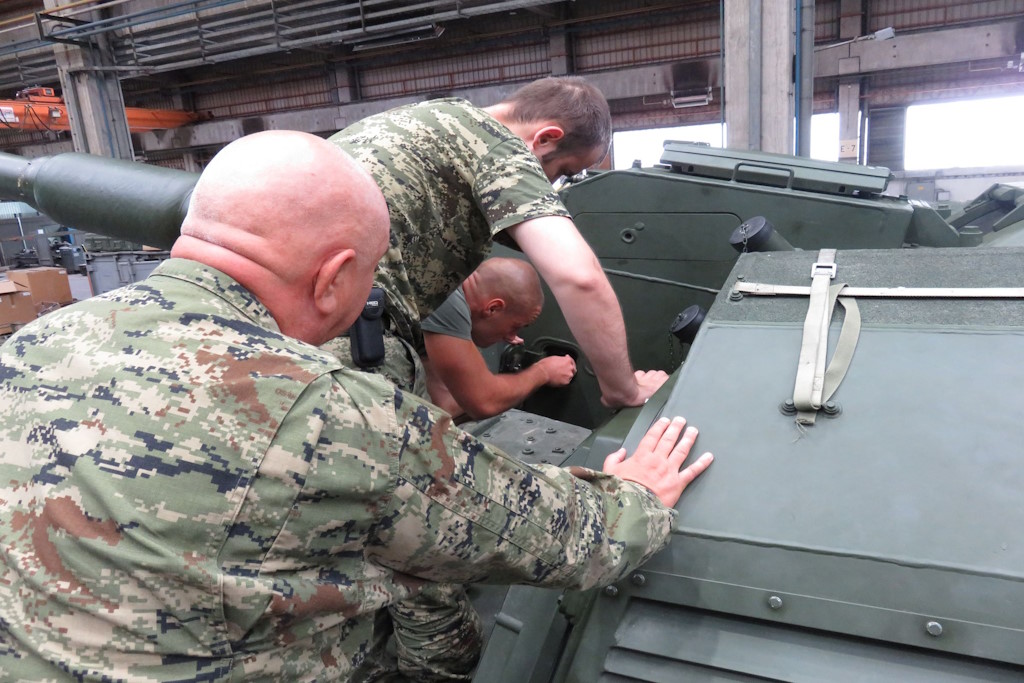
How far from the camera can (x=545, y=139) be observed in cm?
197

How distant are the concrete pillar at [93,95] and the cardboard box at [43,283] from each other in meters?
1.80

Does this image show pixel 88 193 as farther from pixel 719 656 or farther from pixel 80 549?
pixel 719 656

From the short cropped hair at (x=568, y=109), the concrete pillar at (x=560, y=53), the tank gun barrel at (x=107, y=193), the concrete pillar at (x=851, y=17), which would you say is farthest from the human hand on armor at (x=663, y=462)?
the concrete pillar at (x=560, y=53)

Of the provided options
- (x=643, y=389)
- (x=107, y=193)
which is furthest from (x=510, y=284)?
(x=107, y=193)

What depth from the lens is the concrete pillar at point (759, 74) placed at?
4965 mm

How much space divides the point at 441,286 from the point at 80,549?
118 centimetres

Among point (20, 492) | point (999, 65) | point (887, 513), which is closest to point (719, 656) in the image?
point (887, 513)

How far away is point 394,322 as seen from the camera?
178 cm

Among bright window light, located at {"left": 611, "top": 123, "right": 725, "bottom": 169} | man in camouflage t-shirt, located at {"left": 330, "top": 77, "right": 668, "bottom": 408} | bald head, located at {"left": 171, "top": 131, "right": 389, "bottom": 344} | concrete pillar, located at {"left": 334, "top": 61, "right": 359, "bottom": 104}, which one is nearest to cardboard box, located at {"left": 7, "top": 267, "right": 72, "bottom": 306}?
concrete pillar, located at {"left": 334, "top": 61, "right": 359, "bottom": 104}

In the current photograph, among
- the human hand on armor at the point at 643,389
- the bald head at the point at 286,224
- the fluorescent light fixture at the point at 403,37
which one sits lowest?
the human hand on armor at the point at 643,389

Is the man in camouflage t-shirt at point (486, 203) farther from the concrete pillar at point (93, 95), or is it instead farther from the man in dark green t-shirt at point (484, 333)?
the concrete pillar at point (93, 95)

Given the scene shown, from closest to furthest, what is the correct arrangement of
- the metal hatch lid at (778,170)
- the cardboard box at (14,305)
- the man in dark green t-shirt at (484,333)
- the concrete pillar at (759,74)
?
the man in dark green t-shirt at (484,333) < the metal hatch lid at (778,170) < the concrete pillar at (759,74) < the cardboard box at (14,305)

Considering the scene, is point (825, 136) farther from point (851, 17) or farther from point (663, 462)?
point (663, 462)

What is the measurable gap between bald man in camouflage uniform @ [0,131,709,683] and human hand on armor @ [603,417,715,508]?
297mm
